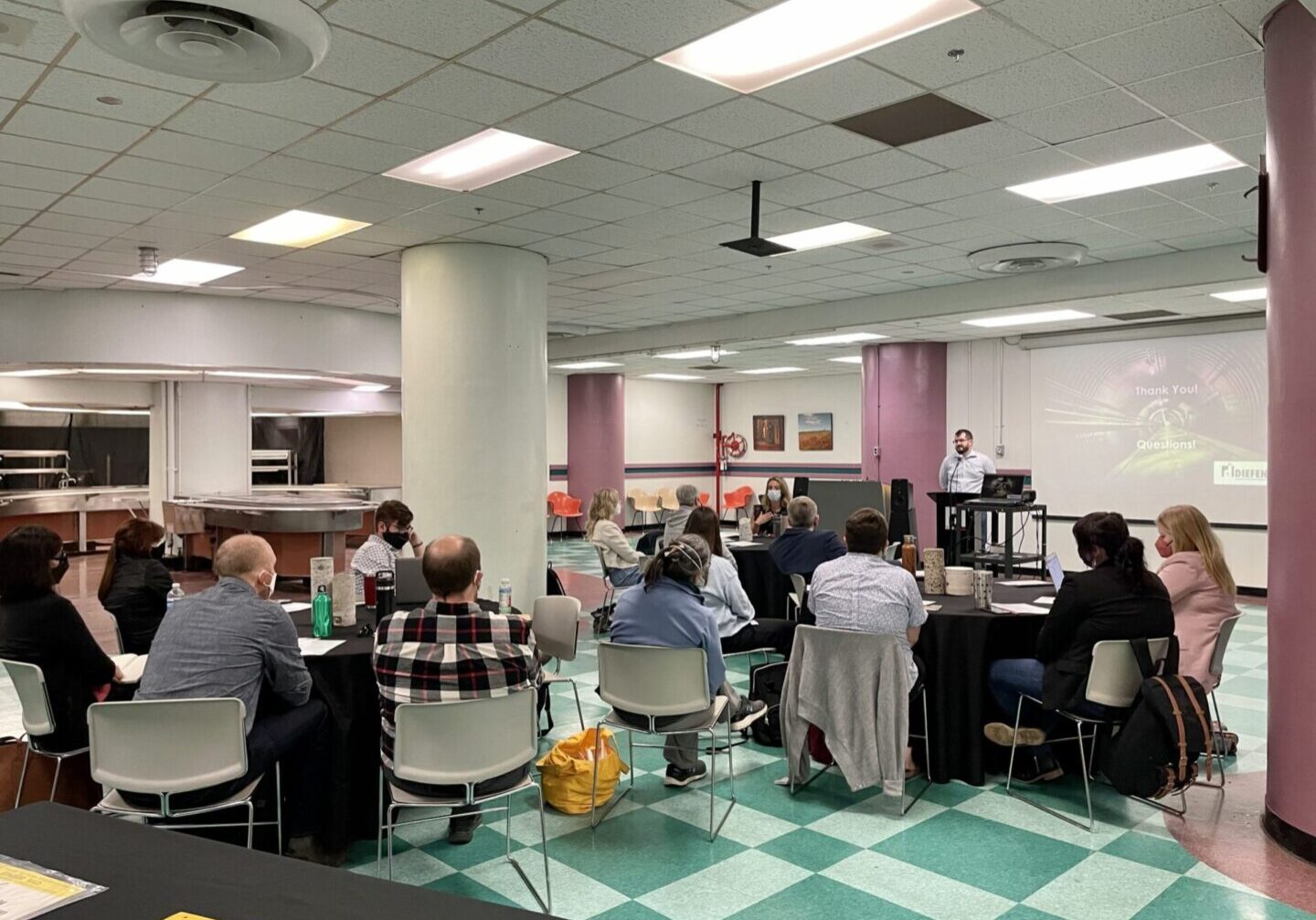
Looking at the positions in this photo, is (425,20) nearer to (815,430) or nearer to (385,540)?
(385,540)

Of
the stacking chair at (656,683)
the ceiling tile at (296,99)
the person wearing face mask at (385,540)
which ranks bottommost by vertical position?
the stacking chair at (656,683)

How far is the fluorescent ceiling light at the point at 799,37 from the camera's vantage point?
3617mm

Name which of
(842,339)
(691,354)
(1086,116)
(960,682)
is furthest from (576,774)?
(691,354)

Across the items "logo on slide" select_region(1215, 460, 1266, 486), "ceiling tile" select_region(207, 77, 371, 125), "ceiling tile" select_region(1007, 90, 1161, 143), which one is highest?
"ceiling tile" select_region(1007, 90, 1161, 143)

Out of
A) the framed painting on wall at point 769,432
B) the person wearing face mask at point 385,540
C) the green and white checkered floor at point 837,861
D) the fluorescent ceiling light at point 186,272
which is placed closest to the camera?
the green and white checkered floor at point 837,861

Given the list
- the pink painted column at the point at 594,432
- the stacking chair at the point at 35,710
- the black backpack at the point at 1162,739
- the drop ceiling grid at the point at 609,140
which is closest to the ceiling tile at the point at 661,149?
the drop ceiling grid at the point at 609,140

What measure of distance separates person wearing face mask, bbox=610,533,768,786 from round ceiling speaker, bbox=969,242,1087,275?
4.58 m

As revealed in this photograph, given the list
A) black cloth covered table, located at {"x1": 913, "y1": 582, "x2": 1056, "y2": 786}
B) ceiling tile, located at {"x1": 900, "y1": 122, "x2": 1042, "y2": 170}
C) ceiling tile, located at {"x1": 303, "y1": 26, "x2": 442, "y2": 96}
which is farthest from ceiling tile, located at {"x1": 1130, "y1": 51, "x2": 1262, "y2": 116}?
ceiling tile, located at {"x1": 303, "y1": 26, "x2": 442, "y2": 96}

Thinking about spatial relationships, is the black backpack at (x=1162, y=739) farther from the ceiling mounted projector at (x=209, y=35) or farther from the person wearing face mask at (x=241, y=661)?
the ceiling mounted projector at (x=209, y=35)

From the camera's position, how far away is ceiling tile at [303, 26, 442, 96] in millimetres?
3769

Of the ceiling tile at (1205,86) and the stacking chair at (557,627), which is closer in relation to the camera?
the ceiling tile at (1205,86)

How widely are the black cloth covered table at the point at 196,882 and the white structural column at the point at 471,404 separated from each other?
→ 5447 millimetres

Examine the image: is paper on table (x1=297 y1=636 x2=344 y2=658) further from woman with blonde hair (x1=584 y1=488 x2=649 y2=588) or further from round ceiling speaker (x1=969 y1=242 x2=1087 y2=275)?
round ceiling speaker (x1=969 y1=242 x2=1087 y2=275)

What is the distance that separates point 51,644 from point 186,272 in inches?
220
